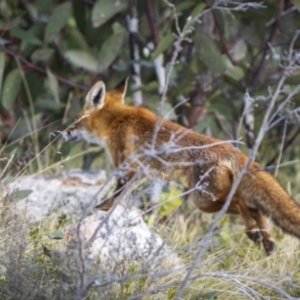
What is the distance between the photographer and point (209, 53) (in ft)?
22.6

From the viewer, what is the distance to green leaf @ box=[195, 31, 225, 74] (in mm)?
6871

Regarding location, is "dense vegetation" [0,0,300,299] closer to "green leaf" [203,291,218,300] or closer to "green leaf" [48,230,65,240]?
"green leaf" [203,291,218,300]

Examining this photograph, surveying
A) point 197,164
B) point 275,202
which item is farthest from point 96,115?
point 275,202

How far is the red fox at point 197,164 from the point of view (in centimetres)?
529

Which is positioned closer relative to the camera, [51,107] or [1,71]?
[1,71]

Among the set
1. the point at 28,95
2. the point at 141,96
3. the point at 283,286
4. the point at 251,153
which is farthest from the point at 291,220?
the point at 28,95

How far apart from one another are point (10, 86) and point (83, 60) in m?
0.68

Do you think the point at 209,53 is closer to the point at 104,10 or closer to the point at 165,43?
the point at 165,43

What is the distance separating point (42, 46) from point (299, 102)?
229 centimetres

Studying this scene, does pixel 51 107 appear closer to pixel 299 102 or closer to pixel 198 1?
pixel 198 1

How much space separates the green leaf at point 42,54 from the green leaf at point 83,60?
18 cm

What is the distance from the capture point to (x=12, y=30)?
7375 millimetres

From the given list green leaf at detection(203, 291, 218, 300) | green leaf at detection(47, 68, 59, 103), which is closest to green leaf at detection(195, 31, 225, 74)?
green leaf at detection(47, 68, 59, 103)

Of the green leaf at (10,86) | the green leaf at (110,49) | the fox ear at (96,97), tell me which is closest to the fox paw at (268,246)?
the fox ear at (96,97)
